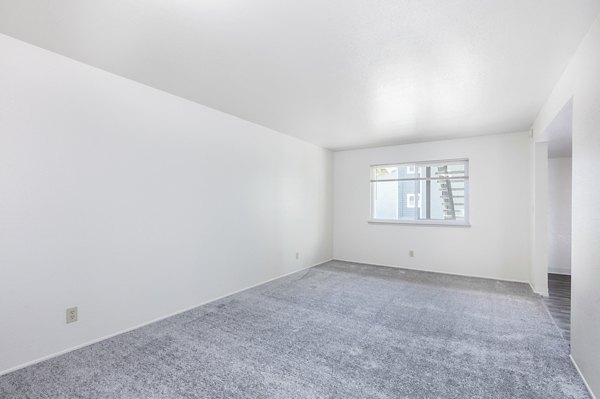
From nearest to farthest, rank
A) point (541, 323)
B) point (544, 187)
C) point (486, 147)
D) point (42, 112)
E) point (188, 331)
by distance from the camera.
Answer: point (42, 112) → point (188, 331) → point (541, 323) → point (544, 187) → point (486, 147)

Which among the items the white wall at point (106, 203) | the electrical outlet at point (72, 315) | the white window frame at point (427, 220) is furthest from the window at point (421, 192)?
the electrical outlet at point (72, 315)

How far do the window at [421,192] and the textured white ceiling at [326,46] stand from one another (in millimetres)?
1824

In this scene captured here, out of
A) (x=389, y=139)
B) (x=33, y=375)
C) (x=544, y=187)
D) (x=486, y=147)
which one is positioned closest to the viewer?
(x=33, y=375)

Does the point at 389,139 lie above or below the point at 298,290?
above

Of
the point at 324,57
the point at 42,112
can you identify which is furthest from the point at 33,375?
the point at 324,57

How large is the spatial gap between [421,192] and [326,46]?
3905mm

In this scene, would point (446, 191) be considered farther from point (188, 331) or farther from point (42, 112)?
point (42, 112)

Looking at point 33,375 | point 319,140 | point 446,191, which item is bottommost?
point 33,375

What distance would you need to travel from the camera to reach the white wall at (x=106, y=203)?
6.89 ft

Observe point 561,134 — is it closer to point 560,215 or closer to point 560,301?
point 560,301

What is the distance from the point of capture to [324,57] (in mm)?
2271

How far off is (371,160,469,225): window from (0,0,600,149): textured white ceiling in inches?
71.8

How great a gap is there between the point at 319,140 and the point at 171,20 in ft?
11.5

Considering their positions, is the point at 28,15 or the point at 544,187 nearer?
the point at 28,15
